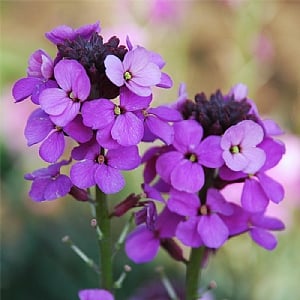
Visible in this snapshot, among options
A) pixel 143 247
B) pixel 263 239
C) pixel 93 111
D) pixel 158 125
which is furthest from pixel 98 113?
pixel 263 239

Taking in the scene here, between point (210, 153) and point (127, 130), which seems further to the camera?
point (210, 153)

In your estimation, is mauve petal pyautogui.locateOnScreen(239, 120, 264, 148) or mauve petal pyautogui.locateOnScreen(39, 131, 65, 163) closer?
mauve petal pyautogui.locateOnScreen(39, 131, 65, 163)

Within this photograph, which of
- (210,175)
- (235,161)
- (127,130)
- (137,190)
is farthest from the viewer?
(137,190)

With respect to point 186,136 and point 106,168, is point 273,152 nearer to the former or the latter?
point 186,136

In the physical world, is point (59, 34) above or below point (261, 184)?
above

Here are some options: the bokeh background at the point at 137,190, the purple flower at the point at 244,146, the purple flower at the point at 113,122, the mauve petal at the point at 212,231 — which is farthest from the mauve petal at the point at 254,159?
the bokeh background at the point at 137,190

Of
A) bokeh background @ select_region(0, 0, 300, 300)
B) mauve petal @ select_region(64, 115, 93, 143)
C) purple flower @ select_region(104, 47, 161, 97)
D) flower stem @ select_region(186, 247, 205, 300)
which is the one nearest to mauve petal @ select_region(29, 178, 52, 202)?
mauve petal @ select_region(64, 115, 93, 143)

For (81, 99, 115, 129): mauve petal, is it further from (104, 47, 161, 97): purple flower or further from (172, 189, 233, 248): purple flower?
(172, 189, 233, 248): purple flower

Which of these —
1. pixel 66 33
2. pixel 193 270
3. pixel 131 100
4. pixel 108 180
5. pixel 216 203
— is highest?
pixel 66 33
